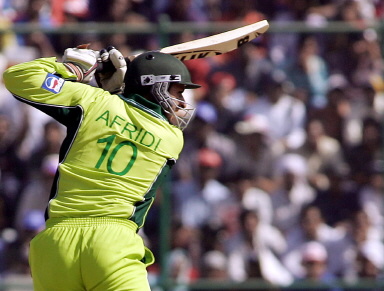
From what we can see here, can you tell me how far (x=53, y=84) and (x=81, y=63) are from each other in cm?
26

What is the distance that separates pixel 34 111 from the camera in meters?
7.33

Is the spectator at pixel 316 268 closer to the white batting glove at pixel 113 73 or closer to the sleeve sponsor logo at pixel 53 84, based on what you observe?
the white batting glove at pixel 113 73

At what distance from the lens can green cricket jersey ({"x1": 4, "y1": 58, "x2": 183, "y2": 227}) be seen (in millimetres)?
4281

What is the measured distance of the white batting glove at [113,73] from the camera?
15.3 ft

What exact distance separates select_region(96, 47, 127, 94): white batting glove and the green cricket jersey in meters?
0.27

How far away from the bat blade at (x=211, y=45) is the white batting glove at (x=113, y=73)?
15.7 inches

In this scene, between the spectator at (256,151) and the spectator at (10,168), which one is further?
the spectator at (256,151)

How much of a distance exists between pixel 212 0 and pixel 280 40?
1.53m

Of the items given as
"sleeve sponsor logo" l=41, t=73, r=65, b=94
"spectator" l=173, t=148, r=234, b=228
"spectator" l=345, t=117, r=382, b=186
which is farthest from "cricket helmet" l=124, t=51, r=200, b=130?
"spectator" l=345, t=117, r=382, b=186

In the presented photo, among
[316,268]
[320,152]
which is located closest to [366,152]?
[320,152]

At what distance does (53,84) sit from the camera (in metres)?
4.37

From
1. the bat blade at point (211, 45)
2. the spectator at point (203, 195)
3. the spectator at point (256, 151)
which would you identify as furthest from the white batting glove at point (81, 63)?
the spectator at point (256, 151)

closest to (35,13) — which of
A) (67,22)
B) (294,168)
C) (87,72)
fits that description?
(67,22)

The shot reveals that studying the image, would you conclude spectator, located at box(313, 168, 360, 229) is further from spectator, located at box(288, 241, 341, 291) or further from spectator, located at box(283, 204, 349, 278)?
spectator, located at box(288, 241, 341, 291)
